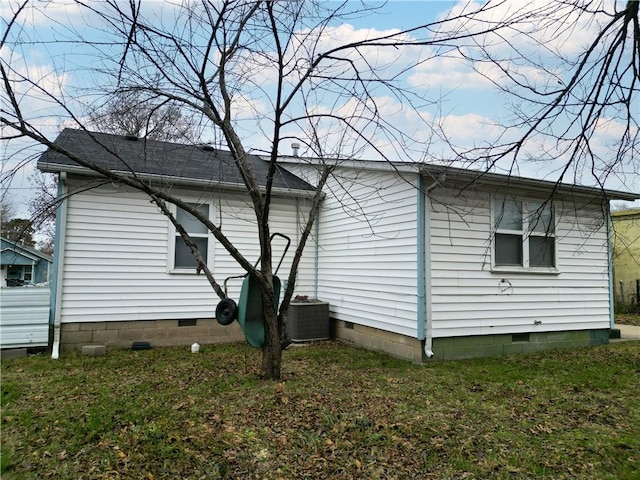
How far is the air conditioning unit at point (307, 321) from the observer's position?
827 cm

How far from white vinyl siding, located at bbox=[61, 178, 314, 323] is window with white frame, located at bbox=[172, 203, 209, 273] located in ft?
0.53

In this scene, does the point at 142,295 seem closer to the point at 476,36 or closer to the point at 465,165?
the point at 465,165

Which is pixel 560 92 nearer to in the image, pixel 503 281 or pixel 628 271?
pixel 503 281

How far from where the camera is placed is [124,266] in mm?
7496

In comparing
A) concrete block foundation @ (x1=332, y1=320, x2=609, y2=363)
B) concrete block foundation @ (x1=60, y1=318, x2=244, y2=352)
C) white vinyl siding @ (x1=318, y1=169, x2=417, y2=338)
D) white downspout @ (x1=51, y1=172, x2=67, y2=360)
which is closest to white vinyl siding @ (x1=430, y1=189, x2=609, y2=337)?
concrete block foundation @ (x1=332, y1=320, x2=609, y2=363)

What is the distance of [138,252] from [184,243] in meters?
0.81

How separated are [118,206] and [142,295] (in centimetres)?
164

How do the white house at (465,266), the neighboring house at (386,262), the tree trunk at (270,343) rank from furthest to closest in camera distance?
the neighboring house at (386,262)
the white house at (465,266)
the tree trunk at (270,343)

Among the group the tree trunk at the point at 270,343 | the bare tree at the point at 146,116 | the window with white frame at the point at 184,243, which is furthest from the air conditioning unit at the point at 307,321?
the bare tree at the point at 146,116

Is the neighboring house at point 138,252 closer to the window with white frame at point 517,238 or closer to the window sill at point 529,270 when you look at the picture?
the window with white frame at point 517,238

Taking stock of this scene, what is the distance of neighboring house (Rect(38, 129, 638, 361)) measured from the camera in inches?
261

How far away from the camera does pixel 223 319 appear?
523 cm

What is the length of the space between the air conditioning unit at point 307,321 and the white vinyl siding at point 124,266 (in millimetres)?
1498

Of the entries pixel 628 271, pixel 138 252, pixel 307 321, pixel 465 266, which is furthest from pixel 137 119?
pixel 628 271
